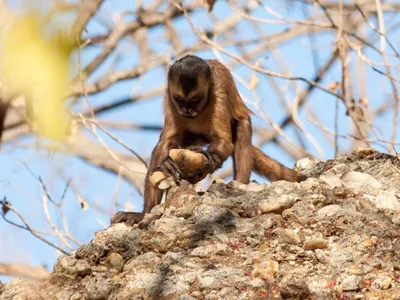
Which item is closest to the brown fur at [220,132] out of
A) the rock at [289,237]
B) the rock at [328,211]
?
the rock at [328,211]

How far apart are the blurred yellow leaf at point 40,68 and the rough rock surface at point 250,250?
6.48ft

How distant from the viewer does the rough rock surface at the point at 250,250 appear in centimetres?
328

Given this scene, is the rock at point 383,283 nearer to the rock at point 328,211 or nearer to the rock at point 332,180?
the rock at point 328,211

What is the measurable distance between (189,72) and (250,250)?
2891 mm

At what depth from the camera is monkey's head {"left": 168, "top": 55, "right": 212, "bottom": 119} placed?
→ 20.6 feet

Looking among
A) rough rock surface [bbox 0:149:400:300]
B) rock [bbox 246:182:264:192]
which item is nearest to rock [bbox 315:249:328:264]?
rough rock surface [bbox 0:149:400:300]

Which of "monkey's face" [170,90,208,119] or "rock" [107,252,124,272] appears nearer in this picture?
"rock" [107,252,124,272]

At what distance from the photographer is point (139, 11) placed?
12047 millimetres

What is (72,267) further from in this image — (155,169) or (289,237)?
(155,169)

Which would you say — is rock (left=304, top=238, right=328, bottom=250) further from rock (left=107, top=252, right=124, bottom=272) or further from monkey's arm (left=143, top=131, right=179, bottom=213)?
monkey's arm (left=143, top=131, right=179, bottom=213)

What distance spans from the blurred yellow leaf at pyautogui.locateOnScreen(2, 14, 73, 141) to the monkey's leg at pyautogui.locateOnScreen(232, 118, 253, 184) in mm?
4675

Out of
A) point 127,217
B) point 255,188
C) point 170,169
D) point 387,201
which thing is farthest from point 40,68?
→ point 170,169

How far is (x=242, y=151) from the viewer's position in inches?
246

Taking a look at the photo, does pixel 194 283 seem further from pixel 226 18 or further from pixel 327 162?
pixel 226 18
